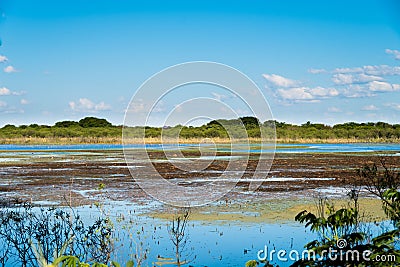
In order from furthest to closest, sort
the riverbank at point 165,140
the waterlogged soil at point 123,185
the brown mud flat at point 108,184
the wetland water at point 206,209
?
the riverbank at point 165,140 → the brown mud flat at point 108,184 → the waterlogged soil at point 123,185 → the wetland water at point 206,209

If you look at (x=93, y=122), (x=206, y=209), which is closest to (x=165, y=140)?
(x=93, y=122)

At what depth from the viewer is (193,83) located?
36.7 ft

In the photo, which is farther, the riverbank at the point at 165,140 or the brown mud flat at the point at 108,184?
the riverbank at the point at 165,140

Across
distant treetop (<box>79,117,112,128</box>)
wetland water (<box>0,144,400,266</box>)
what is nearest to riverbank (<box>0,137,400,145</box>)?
distant treetop (<box>79,117,112,128</box>)

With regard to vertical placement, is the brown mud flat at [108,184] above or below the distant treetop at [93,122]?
below

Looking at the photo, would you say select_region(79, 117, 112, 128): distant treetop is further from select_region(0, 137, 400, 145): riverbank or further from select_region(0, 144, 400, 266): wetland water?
select_region(0, 144, 400, 266): wetland water

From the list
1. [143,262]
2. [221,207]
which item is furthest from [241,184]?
[143,262]

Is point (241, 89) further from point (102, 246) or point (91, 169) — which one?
point (91, 169)
